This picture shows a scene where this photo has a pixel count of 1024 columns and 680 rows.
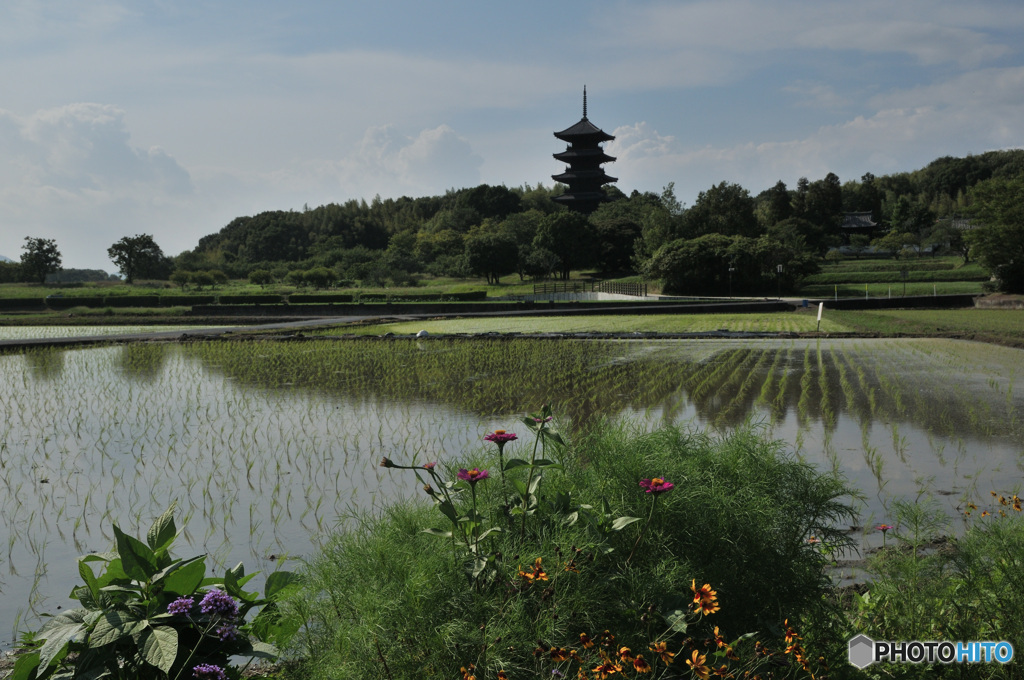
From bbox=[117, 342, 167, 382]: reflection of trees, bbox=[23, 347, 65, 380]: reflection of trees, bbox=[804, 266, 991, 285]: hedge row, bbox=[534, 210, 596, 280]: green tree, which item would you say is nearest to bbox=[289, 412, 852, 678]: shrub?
bbox=[117, 342, 167, 382]: reflection of trees

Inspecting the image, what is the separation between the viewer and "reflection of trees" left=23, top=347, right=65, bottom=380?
1417cm

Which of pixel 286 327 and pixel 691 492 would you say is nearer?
pixel 691 492

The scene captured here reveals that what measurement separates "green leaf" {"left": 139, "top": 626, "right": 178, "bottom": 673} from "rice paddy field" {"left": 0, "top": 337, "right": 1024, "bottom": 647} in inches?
45.1

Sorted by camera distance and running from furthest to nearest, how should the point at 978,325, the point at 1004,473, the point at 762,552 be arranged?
the point at 978,325 → the point at 1004,473 → the point at 762,552

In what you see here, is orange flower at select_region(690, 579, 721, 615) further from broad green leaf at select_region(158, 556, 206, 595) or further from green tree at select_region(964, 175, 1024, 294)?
green tree at select_region(964, 175, 1024, 294)

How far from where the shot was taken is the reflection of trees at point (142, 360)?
14.2 meters

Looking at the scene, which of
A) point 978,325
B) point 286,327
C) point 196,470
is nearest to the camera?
point 196,470

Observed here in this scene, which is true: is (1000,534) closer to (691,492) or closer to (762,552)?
(762,552)

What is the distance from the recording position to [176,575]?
2473 mm

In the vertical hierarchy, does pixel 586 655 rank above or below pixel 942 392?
above

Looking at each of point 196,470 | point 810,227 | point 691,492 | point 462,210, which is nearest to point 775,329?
point 196,470

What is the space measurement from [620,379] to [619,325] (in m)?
12.9

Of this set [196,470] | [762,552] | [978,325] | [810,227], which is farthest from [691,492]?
[810,227]

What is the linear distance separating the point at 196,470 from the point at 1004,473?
23.8 ft
